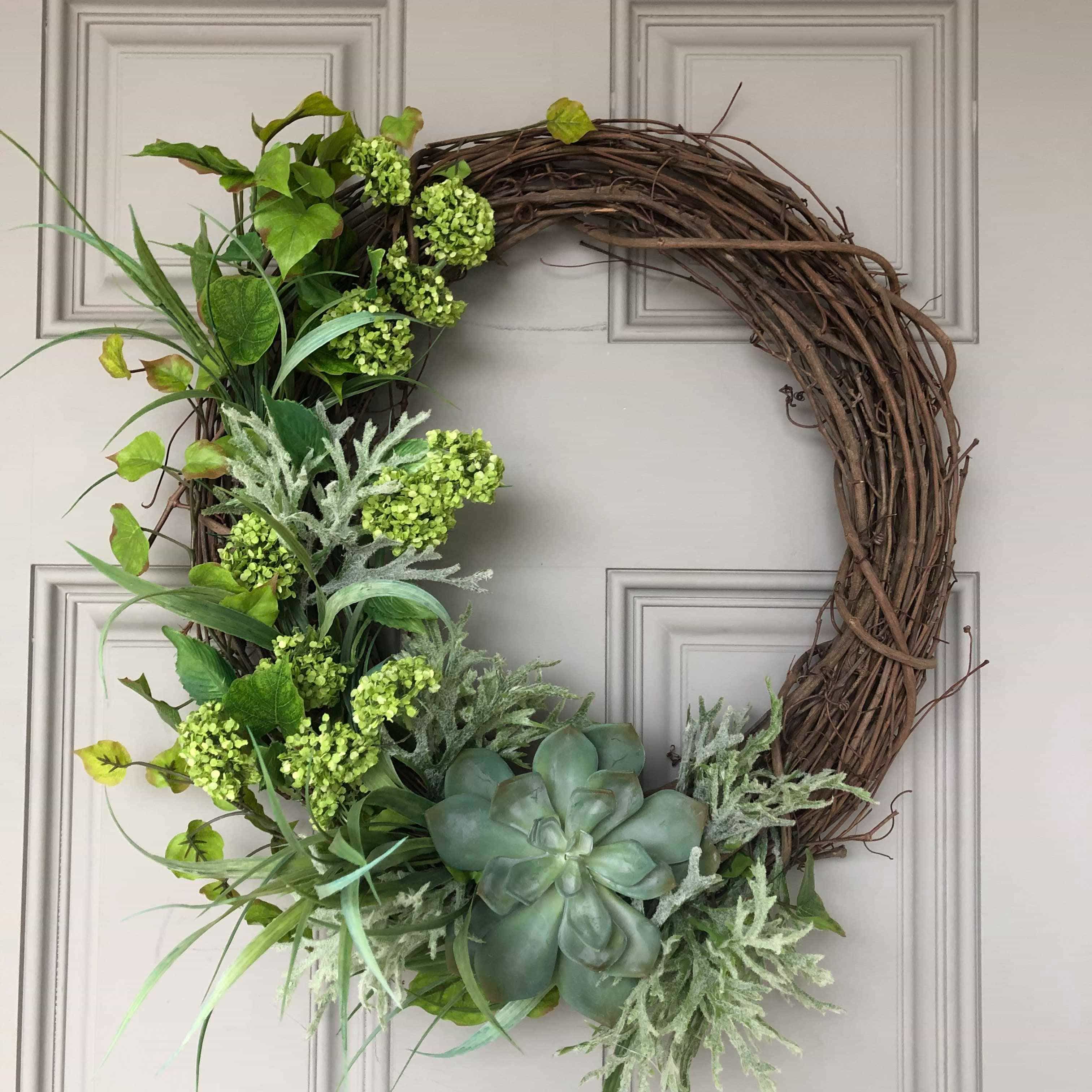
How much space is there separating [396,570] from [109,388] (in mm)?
381

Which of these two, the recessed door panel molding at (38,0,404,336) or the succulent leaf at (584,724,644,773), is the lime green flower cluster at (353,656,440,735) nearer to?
the succulent leaf at (584,724,644,773)

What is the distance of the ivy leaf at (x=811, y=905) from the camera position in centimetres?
72

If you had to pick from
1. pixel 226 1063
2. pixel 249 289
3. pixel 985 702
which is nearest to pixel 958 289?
pixel 985 702

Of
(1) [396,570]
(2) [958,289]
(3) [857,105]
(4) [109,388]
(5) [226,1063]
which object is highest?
(3) [857,105]

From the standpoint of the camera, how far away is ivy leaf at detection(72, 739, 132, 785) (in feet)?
2.41

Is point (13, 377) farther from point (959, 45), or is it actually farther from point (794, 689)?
point (959, 45)

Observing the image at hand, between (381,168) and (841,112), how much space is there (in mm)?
444

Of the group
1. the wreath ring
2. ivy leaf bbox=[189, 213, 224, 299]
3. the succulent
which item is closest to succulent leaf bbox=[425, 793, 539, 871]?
the succulent

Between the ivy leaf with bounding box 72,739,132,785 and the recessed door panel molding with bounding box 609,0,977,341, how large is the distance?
1.89ft

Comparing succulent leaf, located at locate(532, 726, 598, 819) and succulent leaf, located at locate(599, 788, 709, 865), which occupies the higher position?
succulent leaf, located at locate(532, 726, 598, 819)

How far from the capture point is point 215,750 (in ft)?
2.02

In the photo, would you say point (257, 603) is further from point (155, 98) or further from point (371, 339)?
point (155, 98)

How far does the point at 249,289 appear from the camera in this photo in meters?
0.68

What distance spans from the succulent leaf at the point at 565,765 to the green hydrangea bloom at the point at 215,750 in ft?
0.72
